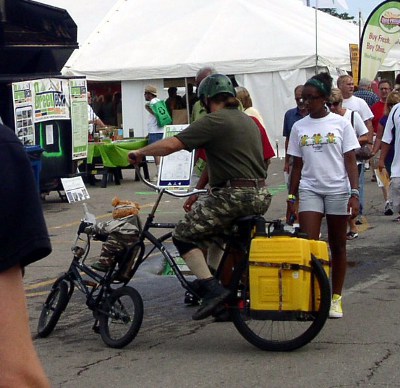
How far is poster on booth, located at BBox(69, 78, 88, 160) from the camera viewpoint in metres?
17.1

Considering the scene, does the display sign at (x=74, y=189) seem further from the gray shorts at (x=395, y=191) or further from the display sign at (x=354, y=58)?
the display sign at (x=354, y=58)

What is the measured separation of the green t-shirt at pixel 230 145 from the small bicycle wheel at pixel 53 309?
4.37ft

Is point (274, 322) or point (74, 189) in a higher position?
point (274, 322)

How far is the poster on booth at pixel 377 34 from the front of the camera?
22094 millimetres

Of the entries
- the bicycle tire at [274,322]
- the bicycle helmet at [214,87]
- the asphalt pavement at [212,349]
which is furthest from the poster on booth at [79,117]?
the bicycle tire at [274,322]

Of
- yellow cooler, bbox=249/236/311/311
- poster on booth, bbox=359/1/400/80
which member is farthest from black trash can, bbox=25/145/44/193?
poster on booth, bbox=359/1/400/80

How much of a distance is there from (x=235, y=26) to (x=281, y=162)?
171 inches

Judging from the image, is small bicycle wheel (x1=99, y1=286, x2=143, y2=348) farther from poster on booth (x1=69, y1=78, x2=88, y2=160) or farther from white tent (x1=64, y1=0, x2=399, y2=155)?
white tent (x1=64, y1=0, x2=399, y2=155)

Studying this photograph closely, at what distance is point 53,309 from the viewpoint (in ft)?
24.3

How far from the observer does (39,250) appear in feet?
9.05

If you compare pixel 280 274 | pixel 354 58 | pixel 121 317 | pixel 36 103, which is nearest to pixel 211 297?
pixel 280 274

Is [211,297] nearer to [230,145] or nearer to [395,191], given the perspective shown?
[230,145]

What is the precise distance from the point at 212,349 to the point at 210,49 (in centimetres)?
1950

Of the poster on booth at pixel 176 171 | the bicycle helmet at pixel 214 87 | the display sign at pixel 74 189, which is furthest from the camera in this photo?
the display sign at pixel 74 189
